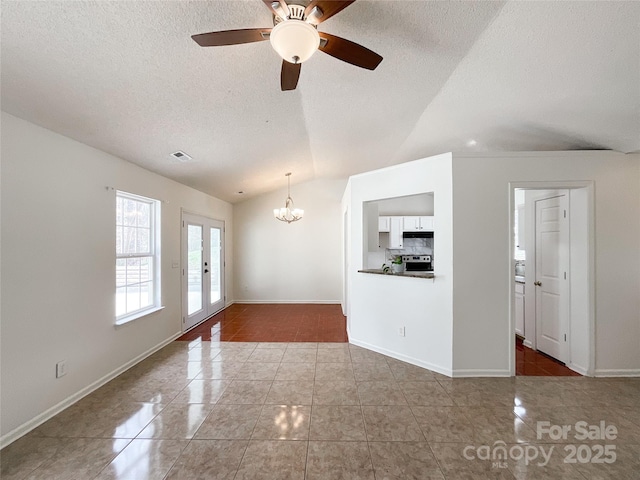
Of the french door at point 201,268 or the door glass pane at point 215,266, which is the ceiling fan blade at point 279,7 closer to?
the french door at point 201,268

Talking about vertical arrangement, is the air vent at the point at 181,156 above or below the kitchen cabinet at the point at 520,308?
above

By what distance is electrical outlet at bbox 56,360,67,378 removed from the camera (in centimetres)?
230

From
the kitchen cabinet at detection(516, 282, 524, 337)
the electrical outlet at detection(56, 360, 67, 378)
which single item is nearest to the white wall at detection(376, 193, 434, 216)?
the kitchen cabinet at detection(516, 282, 524, 337)

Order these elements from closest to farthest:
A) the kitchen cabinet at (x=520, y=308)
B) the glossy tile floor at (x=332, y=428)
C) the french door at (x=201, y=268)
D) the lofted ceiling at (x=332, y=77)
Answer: the lofted ceiling at (x=332, y=77)
the glossy tile floor at (x=332, y=428)
the kitchen cabinet at (x=520, y=308)
the french door at (x=201, y=268)

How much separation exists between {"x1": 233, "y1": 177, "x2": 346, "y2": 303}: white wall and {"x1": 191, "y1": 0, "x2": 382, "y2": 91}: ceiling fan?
5.01 metres

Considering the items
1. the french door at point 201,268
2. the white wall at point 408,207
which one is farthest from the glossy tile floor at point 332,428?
the white wall at point 408,207

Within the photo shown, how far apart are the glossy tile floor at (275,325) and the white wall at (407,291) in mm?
704

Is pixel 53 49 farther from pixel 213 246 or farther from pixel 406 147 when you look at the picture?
pixel 213 246

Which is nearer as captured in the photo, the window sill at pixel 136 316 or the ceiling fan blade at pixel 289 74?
the ceiling fan blade at pixel 289 74

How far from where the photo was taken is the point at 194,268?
480 cm

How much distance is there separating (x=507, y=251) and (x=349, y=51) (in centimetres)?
256

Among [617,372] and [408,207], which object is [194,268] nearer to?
[408,207]

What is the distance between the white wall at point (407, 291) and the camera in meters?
2.97

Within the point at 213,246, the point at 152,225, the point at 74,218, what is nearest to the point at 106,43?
the point at 74,218
